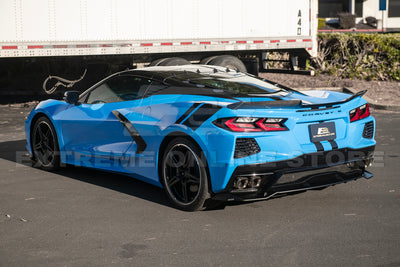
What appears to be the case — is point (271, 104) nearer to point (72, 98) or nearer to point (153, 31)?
point (72, 98)

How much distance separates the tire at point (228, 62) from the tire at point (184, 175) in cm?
1050

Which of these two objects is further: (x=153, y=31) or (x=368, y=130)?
(x=153, y=31)

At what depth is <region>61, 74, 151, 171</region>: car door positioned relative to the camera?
6258 millimetres

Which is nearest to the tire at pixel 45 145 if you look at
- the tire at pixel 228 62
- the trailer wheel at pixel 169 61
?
the trailer wheel at pixel 169 61

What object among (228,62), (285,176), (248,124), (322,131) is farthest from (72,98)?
(228,62)

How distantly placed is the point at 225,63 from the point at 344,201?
10.6 meters

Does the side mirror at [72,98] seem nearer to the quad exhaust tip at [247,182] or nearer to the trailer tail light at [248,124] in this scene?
the trailer tail light at [248,124]

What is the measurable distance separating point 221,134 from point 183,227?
0.86 meters

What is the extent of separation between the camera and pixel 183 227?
5.11m

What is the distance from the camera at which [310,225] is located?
201 inches

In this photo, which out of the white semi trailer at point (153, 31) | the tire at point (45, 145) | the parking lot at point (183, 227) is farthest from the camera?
the white semi trailer at point (153, 31)

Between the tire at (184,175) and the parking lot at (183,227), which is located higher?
the tire at (184,175)

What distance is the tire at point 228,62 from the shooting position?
16.1 metres

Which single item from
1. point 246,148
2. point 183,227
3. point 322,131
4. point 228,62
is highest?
point 228,62
